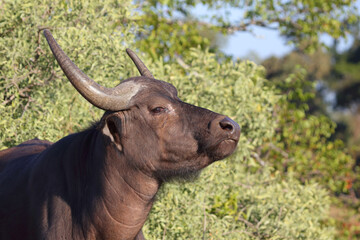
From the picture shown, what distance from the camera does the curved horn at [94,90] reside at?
3631mm

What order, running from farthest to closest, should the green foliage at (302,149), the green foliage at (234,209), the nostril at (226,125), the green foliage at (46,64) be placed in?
the green foliage at (302,149) → the green foliage at (46,64) → the green foliage at (234,209) → the nostril at (226,125)

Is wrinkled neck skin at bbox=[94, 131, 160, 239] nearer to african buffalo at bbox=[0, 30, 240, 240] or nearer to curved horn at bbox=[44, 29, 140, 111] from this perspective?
african buffalo at bbox=[0, 30, 240, 240]

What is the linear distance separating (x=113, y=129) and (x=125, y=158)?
0.20 m

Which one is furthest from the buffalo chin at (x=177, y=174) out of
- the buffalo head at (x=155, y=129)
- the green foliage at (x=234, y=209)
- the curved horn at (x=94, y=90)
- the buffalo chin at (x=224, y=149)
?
the green foliage at (x=234, y=209)

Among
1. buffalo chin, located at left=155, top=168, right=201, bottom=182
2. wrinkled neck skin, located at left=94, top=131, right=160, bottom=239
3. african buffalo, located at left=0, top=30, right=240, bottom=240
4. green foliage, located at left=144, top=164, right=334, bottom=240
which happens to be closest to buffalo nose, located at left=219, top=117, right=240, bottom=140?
african buffalo, located at left=0, top=30, right=240, bottom=240

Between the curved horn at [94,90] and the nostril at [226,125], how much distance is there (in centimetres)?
64

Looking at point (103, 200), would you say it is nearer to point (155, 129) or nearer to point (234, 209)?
point (155, 129)

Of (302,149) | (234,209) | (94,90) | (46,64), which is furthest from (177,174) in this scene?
(302,149)

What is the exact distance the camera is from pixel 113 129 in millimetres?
3891

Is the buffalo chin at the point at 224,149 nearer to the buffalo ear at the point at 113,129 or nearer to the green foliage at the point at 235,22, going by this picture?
the buffalo ear at the point at 113,129

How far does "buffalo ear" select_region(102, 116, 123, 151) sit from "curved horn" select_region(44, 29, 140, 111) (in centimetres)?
9

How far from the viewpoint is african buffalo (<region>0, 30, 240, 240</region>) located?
3715 millimetres

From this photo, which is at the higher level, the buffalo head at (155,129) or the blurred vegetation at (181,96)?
the buffalo head at (155,129)

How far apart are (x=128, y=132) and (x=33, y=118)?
2876 mm
